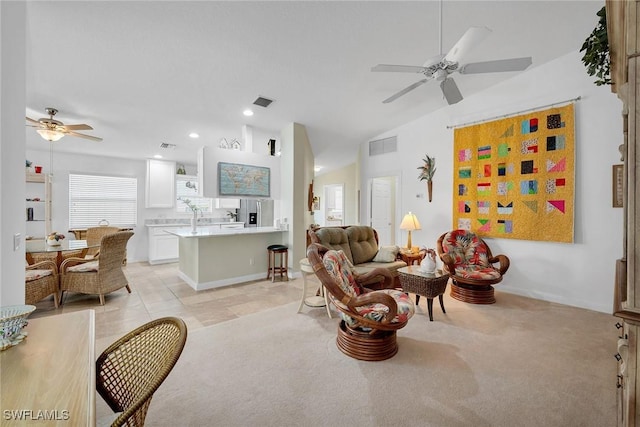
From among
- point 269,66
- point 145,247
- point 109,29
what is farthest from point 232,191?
point 145,247

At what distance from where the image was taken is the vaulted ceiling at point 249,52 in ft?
7.48

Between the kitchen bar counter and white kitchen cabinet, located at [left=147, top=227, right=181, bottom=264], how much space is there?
1.65 meters

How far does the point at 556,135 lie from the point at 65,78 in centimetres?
599

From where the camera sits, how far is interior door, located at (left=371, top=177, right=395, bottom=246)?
6.06 metres

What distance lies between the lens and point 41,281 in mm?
3242

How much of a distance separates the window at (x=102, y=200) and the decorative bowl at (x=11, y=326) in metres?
6.14

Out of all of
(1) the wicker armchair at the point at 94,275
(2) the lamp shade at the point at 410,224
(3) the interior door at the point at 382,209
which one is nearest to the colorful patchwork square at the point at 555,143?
(2) the lamp shade at the point at 410,224

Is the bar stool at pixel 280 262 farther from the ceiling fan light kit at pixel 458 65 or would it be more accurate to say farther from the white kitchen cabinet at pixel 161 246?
the ceiling fan light kit at pixel 458 65

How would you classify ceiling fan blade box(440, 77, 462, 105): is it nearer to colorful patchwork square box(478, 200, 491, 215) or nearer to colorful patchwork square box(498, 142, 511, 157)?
colorful patchwork square box(498, 142, 511, 157)

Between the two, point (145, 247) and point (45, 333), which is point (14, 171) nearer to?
point (45, 333)

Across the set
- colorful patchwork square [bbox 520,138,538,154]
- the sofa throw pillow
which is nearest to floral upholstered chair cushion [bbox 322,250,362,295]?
the sofa throw pillow

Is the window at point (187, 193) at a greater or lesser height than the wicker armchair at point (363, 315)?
greater

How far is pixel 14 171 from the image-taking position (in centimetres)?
149

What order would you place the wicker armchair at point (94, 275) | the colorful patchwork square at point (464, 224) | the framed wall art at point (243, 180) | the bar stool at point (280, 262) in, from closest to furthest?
1. the wicker armchair at point (94, 275)
2. the colorful patchwork square at point (464, 224)
3. the framed wall art at point (243, 180)
4. the bar stool at point (280, 262)
